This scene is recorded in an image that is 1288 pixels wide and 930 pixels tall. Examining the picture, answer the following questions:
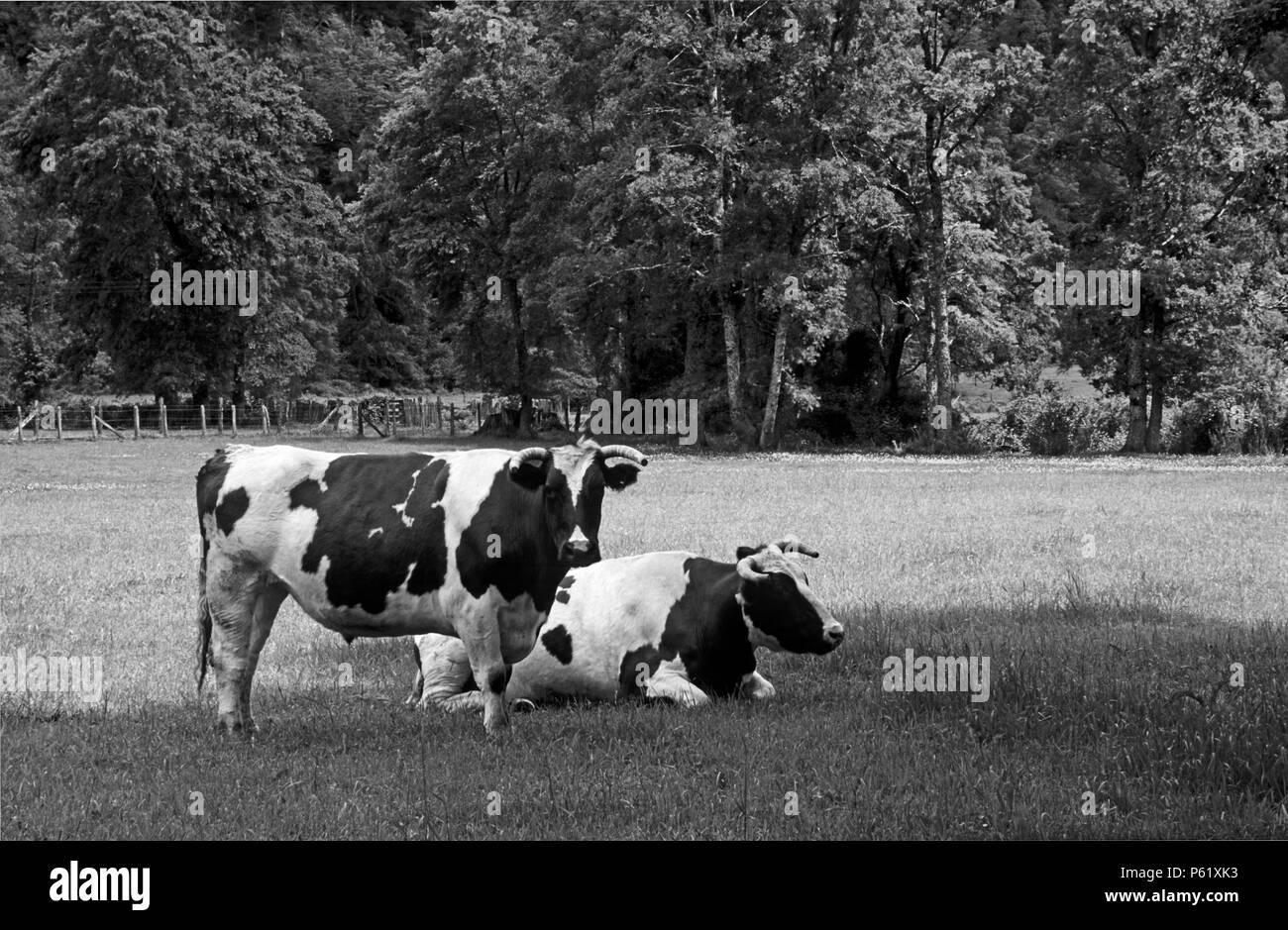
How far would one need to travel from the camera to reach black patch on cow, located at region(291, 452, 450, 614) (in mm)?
9891

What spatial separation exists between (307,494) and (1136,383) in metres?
46.6

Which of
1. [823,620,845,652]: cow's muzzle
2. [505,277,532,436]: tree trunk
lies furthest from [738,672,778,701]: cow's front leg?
[505,277,532,436]: tree trunk

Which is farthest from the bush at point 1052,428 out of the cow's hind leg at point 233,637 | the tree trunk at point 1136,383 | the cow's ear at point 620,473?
the cow's hind leg at point 233,637

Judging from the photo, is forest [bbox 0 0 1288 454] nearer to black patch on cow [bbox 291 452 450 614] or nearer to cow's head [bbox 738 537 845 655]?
cow's head [bbox 738 537 845 655]

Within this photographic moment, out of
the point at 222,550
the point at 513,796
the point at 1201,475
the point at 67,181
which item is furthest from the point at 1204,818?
the point at 67,181

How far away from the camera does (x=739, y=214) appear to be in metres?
56.8

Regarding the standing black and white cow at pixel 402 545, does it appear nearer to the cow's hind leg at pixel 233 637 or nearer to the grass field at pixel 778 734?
the cow's hind leg at pixel 233 637

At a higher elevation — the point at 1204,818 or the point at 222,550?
the point at 222,550

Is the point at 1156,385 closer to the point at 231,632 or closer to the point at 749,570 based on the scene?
the point at 749,570

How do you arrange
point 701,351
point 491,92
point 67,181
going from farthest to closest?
point 67,181 < point 491,92 < point 701,351

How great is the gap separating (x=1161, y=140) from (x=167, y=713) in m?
49.8

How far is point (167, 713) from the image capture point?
10.9 metres

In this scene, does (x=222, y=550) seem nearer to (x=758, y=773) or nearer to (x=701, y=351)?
(x=758, y=773)
